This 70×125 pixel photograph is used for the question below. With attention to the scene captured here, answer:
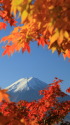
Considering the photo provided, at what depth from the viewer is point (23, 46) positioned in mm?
6836

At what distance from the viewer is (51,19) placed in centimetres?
405

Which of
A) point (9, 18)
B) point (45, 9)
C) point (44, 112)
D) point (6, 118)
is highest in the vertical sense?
point (44, 112)

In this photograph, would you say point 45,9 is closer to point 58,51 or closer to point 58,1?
point 58,1

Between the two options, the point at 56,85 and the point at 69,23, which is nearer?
the point at 69,23

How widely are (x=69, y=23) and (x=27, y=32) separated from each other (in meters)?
2.33

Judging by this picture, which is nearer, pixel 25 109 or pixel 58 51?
pixel 58 51

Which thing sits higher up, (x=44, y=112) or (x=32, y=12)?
(x=44, y=112)

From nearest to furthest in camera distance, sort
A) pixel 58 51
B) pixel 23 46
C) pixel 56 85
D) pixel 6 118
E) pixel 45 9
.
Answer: pixel 6 118, pixel 45 9, pixel 58 51, pixel 23 46, pixel 56 85

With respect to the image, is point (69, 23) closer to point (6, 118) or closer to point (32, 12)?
point (32, 12)

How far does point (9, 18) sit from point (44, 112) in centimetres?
1138

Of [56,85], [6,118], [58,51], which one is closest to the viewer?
[6,118]

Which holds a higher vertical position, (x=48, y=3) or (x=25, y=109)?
(x=25, y=109)

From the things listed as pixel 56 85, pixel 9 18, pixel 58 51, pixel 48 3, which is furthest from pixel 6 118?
pixel 56 85

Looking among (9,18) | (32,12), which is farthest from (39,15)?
(9,18)
